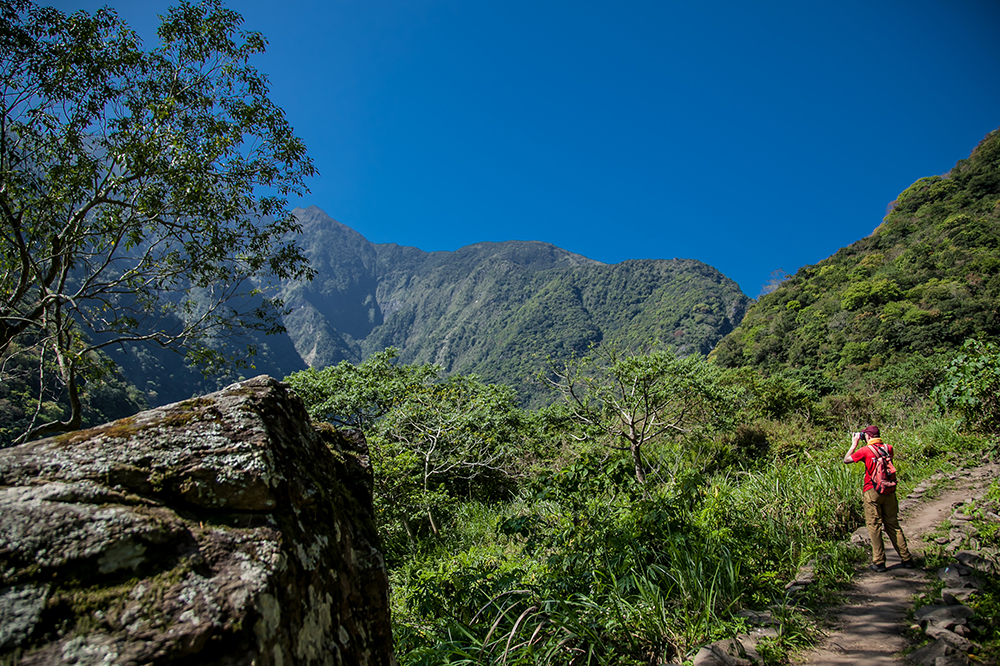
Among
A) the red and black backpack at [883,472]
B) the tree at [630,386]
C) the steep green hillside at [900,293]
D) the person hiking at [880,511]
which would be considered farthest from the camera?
the steep green hillside at [900,293]

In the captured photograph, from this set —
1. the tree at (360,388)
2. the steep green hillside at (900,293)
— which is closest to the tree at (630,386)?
the tree at (360,388)

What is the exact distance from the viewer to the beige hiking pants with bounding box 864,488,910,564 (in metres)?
4.10

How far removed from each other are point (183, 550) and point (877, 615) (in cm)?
452

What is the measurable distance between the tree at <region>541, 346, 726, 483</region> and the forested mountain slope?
2872 centimetres

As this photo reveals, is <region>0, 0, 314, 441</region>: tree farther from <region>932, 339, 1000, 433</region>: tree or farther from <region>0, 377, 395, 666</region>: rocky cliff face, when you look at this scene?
<region>932, 339, 1000, 433</region>: tree

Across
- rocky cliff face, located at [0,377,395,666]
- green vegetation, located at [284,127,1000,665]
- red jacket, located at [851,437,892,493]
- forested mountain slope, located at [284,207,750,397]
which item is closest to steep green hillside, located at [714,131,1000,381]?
green vegetation, located at [284,127,1000,665]

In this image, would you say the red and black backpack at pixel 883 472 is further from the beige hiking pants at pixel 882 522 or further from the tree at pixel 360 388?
the tree at pixel 360 388

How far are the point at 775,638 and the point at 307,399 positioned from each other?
13686 millimetres

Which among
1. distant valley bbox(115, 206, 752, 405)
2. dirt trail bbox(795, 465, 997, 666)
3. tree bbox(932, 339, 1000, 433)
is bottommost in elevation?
dirt trail bbox(795, 465, 997, 666)

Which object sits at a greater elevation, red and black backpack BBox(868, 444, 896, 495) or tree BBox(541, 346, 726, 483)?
tree BBox(541, 346, 726, 483)

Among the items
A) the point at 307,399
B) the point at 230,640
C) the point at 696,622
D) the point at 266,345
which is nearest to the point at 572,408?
the point at 696,622

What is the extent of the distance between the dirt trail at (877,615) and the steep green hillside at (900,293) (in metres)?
25.1

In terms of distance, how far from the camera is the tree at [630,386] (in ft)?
24.8

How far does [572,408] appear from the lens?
8.19 meters
